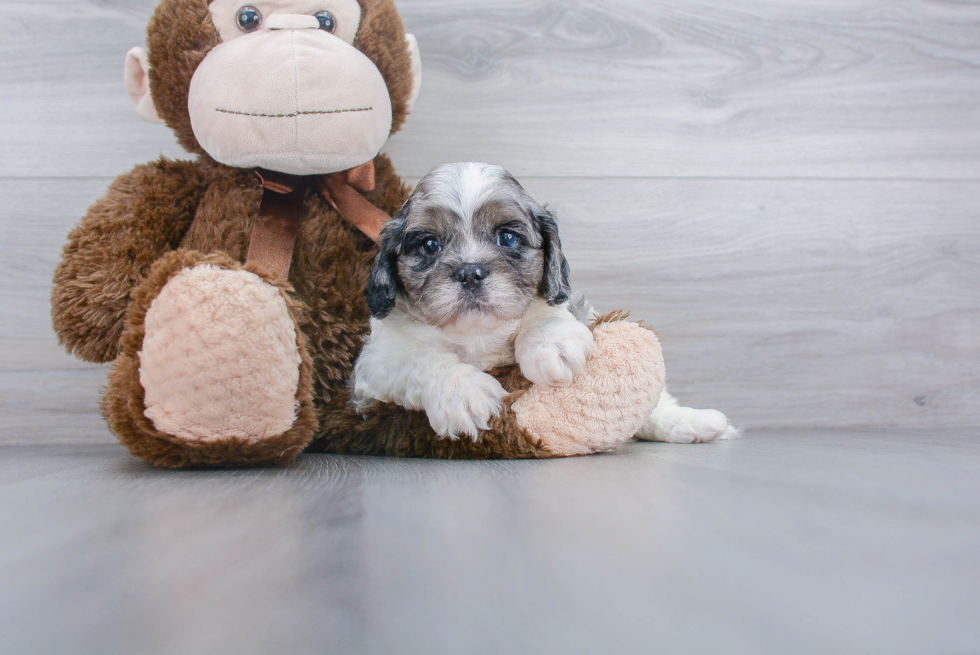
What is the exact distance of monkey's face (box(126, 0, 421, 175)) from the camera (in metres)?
1.26

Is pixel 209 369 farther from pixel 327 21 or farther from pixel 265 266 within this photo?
pixel 327 21

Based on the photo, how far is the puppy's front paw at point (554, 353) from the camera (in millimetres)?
1210

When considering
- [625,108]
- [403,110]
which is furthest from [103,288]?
[625,108]

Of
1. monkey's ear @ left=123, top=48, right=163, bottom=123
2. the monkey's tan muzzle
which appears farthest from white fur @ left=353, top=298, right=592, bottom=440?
monkey's ear @ left=123, top=48, right=163, bottom=123

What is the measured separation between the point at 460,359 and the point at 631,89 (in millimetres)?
1115

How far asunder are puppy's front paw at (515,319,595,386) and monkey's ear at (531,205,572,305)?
0.08 meters

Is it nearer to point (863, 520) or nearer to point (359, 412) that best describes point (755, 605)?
point (863, 520)

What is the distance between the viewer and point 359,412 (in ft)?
4.47

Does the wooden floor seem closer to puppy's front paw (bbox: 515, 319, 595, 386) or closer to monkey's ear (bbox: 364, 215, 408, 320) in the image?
puppy's front paw (bbox: 515, 319, 595, 386)

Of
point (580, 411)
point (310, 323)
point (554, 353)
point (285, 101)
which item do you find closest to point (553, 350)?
point (554, 353)

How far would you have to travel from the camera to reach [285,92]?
1.25m

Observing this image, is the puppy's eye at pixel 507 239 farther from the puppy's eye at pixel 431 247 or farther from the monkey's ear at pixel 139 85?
the monkey's ear at pixel 139 85

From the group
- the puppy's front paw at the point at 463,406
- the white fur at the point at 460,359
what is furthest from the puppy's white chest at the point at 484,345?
the puppy's front paw at the point at 463,406

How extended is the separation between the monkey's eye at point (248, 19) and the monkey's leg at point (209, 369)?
0.52 meters
